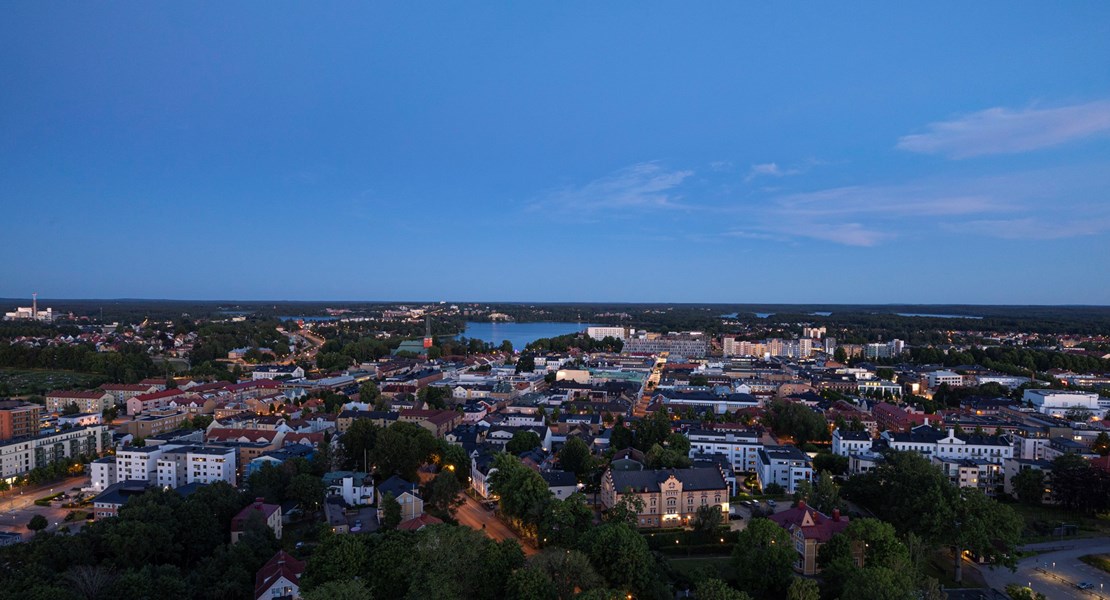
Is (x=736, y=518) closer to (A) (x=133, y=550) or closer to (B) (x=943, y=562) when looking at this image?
(B) (x=943, y=562)

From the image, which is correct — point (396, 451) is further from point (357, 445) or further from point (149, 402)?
point (149, 402)

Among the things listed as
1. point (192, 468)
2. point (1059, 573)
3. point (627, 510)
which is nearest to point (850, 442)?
point (1059, 573)

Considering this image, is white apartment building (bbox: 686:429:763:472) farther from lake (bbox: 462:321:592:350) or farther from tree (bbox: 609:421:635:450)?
lake (bbox: 462:321:592:350)

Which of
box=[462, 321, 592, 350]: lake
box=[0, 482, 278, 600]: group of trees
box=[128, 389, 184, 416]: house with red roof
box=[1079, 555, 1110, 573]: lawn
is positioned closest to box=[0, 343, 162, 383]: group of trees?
box=[128, 389, 184, 416]: house with red roof

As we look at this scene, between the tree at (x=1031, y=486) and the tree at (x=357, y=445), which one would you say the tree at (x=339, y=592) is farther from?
the tree at (x=1031, y=486)

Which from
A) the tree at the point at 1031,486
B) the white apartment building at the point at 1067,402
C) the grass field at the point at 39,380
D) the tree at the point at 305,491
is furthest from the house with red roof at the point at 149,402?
the white apartment building at the point at 1067,402
